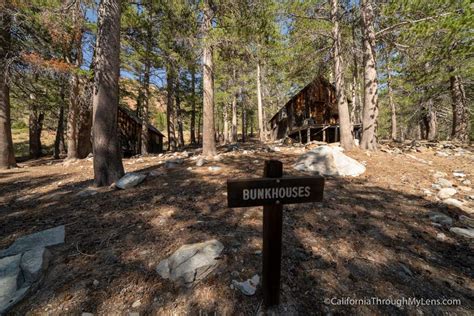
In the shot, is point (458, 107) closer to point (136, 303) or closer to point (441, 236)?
point (441, 236)

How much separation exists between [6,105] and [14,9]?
13.9ft

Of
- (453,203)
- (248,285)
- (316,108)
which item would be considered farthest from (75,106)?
(316,108)

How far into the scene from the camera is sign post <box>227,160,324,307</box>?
201 centimetres

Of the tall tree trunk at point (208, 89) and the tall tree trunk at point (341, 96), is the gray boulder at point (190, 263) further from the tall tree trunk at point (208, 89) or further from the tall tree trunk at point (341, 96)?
the tall tree trunk at point (341, 96)

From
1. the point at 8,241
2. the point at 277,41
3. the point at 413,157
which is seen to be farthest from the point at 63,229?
the point at 413,157

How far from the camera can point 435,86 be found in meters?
14.6

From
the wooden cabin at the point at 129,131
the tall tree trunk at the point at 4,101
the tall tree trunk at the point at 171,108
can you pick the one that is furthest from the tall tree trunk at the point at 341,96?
the wooden cabin at the point at 129,131

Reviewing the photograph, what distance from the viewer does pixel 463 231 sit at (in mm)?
3557

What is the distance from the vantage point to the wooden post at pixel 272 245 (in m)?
2.12

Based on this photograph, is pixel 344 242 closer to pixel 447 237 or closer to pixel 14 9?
pixel 447 237

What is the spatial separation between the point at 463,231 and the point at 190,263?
4.47 m

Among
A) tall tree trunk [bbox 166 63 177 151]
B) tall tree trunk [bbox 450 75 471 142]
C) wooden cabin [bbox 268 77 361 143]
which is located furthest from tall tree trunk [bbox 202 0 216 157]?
tall tree trunk [bbox 450 75 471 142]

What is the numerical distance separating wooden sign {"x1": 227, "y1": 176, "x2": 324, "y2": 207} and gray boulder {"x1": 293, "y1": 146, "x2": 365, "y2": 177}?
4.84 meters

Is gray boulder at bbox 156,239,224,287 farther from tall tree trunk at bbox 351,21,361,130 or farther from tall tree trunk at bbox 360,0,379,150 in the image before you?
tall tree trunk at bbox 351,21,361,130
